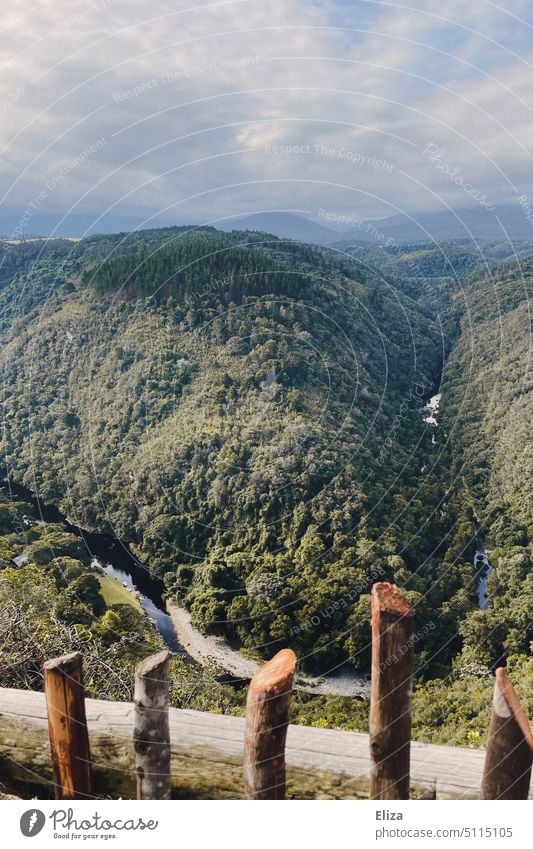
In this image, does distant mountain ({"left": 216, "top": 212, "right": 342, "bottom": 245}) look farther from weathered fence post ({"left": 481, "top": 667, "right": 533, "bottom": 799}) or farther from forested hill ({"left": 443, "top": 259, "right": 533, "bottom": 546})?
weathered fence post ({"left": 481, "top": 667, "right": 533, "bottom": 799})

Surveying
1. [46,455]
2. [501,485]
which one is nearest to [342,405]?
[501,485]

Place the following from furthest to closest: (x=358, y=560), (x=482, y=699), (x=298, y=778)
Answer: (x=358, y=560) → (x=482, y=699) → (x=298, y=778)

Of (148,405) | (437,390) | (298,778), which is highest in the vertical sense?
(437,390)

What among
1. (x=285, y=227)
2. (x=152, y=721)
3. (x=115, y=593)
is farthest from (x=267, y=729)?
(x=285, y=227)

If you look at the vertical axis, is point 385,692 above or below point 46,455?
below

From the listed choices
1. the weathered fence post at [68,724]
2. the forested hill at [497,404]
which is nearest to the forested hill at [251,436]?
the forested hill at [497,404]

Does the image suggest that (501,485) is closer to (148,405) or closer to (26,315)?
(148,405)
